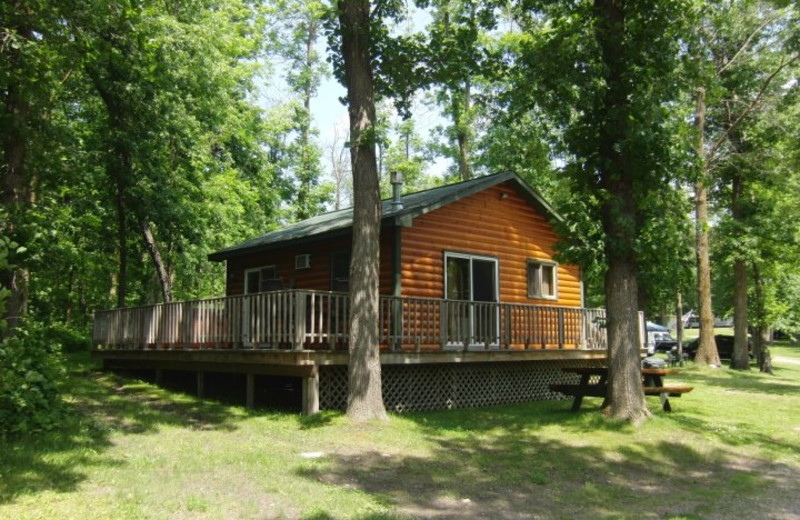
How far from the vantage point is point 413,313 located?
1393 centimetres

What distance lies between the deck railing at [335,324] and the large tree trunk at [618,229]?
2.08 ft

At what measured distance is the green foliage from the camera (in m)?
8.34

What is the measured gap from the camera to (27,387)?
8.88m

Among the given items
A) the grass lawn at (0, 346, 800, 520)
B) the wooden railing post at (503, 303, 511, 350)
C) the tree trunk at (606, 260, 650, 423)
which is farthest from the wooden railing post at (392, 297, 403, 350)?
the tree trunk at (606, 260, 650, 423)

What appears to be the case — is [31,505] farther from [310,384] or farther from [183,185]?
[183,185]

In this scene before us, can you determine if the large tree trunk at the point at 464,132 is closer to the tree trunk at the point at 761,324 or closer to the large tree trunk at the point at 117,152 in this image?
the tree trunk at the point at 761,324

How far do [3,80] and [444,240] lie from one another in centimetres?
925

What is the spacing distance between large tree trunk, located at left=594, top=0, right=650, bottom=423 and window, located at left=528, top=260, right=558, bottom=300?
5.77 meters

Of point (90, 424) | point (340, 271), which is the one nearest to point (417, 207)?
point (340, 271)

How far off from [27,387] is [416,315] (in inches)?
275

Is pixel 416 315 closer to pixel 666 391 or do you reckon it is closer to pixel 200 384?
pixel 666 391

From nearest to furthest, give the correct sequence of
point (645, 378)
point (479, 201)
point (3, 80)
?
1. point (3, 80)
2. point (645, 378)
3. point (479, 201)

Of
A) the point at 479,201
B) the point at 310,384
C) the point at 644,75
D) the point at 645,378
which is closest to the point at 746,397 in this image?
the point at 645,378

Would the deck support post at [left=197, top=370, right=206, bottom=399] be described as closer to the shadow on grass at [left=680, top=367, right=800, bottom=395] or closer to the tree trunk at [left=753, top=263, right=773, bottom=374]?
the shadow on grass at [left=680, top=367, right=800, bottom=395]
